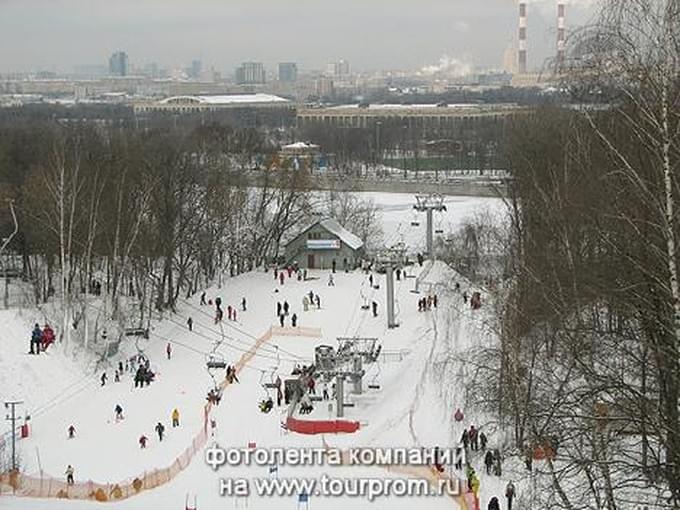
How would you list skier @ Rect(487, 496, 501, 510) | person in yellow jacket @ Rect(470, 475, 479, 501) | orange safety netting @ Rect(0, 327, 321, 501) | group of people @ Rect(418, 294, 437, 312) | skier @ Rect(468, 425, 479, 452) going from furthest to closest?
group of people @ Rect(418, 294, 437, 312)
skier @ Rect(468, 425, 479, 452)
orange safety netting @ Rect(0, 327, 321, 501)
person in yellow jacket @ Rect(470, 475, 479, 501)
skier @ Rect(487, 496, 501, 510)

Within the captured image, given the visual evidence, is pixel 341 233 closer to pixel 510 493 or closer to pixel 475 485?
pixel 475 485

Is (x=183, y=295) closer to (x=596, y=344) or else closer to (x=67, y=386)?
(x=67, y=386)

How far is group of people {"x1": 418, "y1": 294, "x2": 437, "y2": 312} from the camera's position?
2962 cm

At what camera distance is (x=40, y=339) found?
24.2 m

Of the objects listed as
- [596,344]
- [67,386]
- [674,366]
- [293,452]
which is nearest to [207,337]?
[67,386]

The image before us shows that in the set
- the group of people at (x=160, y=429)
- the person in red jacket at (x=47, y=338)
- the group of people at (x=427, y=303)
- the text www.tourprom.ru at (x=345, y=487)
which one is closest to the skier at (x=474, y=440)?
the text www.tourprom.ru at (x=345, y=487)

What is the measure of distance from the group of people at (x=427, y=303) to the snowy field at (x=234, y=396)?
23 centimetres

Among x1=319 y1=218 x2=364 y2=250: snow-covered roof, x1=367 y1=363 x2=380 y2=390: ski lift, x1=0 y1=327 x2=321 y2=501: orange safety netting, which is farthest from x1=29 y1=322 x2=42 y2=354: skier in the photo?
x1=319 y1=218 x2=364 y2=250: snow-covered roof

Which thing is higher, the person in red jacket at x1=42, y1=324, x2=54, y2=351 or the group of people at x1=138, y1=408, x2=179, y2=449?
the person in red jacket at x1=42, y1=324, x2=54, y2=351

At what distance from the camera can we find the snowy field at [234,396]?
17203mm

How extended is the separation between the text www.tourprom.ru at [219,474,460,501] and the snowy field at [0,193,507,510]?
19cm

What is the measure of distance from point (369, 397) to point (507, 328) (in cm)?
624

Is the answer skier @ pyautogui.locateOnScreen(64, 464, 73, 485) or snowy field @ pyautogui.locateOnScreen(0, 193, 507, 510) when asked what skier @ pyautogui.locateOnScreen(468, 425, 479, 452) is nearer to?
snowy field @ pyautogui.locateOnScreen(0, 193, 507, 510)

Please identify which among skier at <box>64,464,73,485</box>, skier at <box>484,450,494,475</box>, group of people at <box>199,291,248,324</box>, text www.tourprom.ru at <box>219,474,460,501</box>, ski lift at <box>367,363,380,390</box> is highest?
skier at <box>484,450,494,475</box>
